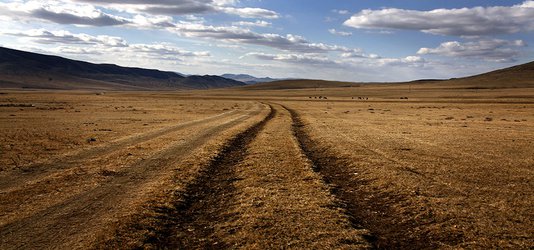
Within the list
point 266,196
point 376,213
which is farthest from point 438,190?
point 266,196

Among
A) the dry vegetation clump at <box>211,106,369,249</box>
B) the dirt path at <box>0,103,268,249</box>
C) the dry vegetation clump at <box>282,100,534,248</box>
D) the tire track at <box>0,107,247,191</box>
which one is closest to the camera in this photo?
the dirt path at <box>0,103,268,249</box>

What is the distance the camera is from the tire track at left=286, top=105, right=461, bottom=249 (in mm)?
10206

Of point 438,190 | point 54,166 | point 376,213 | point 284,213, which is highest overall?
point 438,190

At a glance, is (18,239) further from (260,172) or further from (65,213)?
(260,172)


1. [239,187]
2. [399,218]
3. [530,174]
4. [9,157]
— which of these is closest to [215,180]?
[239,187]

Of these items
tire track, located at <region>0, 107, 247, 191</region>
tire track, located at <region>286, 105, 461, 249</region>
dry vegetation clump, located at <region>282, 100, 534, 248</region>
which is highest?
dry vegetation clump, located at <region>282, 100, 534, 248</region>

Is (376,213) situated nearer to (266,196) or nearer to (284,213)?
(284,213)

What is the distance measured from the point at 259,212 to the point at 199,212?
201cm

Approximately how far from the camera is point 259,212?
1238 cm

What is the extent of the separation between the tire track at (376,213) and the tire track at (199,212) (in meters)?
4.21

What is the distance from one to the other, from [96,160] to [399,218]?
51.9ft

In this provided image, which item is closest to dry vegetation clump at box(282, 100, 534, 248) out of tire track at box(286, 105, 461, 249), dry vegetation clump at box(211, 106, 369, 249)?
tire track at box(286, 105, 461, 249)

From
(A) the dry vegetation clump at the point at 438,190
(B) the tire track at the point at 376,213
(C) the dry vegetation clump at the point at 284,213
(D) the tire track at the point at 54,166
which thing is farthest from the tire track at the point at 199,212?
(D) the tire track at the point at 54,166

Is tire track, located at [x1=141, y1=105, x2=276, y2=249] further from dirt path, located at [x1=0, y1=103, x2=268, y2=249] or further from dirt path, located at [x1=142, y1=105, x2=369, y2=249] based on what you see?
dirt path, located at [x1=0, y1=103, x2=268, y2=249]
